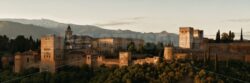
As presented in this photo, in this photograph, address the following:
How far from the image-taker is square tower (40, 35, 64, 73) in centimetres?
5034

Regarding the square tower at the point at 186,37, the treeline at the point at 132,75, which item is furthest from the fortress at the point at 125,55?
the treeline at the point at 132,75

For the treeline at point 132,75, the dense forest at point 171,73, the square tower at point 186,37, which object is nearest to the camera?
the dense forest at point 171,73

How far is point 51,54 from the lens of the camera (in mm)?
50719

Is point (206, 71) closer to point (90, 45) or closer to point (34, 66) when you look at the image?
point (34, 66)

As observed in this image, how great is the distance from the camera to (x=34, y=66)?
5119 cm

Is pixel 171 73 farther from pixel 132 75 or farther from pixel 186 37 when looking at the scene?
pixel 186 37

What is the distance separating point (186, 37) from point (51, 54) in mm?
12735

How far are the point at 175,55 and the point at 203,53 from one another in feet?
8.05

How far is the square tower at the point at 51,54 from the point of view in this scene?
50.3 metres

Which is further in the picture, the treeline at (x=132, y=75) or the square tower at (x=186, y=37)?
the square tower at (x=186, y=37)

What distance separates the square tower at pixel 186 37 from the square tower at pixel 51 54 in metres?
11.5

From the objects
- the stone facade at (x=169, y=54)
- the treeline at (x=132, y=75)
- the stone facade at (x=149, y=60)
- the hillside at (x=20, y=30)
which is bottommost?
the treeline at (x=132, y=75)

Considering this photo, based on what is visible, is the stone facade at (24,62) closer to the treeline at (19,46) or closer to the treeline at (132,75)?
the treeline at (132,75)

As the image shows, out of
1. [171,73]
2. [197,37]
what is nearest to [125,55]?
[171,73]
